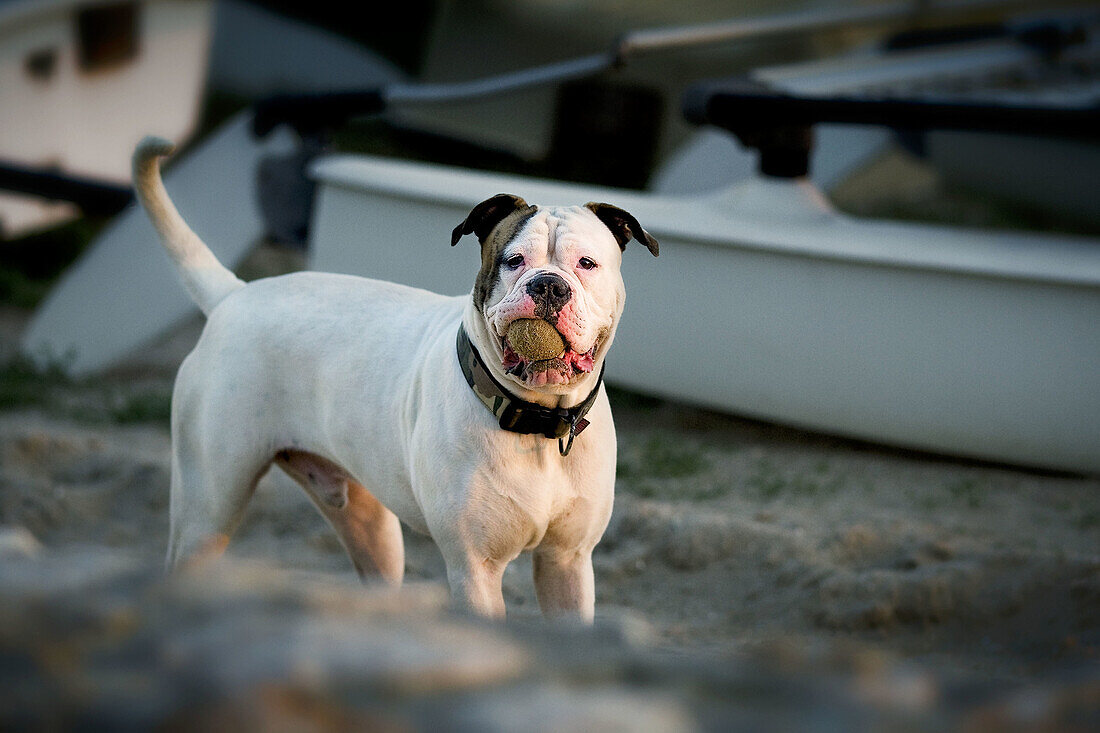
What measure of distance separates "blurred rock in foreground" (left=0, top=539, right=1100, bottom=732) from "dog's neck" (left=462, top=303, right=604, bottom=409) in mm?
1122

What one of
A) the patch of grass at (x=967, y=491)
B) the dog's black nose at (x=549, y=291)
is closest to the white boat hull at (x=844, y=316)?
the patch of grass at (x=967, y=491)

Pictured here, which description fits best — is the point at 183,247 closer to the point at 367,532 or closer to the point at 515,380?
the point at 367,532

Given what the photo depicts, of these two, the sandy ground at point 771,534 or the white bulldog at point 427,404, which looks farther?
the sandy ground at point 771,534

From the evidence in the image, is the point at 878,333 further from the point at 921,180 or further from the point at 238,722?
the point at 921,180

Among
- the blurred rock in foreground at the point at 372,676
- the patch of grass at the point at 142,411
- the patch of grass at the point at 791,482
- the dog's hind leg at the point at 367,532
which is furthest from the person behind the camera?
the patch of grass at the point at 142,411

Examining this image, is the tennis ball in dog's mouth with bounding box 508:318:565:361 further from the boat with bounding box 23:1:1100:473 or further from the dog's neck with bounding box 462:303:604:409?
the boat with bounding box 23:1:1100:473

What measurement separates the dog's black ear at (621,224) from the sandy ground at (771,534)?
3.37 feet

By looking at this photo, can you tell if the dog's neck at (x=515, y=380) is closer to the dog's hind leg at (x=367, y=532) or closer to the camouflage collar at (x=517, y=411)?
the camouflage collar at (x=517, y=411)

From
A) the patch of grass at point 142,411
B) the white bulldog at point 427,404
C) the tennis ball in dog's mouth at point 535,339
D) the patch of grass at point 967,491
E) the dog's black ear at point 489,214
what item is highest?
the dog's black ear at point 489,214

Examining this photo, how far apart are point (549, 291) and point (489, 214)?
31cm

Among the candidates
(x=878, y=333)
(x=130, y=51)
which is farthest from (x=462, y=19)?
(x=878, y=333)

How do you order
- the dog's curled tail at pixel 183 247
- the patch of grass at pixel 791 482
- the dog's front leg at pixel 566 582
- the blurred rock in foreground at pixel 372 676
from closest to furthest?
the blurred rock in foreground at pixel 372 676 → the dog's front leg at pixel 566 582 → the dog's curled tail at pixel 183 247 → the patch of grass at pixel 791 482

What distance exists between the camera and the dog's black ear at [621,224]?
2.02 metres

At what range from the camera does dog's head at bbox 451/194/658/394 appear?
1.81 metres
